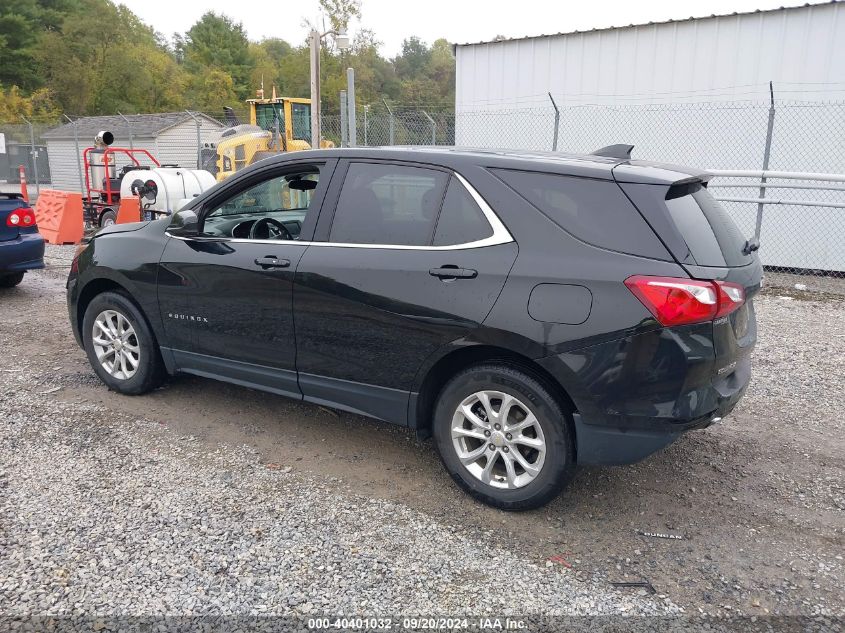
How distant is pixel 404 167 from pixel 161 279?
1.89 metres

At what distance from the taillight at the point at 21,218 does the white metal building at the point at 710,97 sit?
7.30 metres

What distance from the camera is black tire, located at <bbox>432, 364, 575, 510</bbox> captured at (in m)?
3.22

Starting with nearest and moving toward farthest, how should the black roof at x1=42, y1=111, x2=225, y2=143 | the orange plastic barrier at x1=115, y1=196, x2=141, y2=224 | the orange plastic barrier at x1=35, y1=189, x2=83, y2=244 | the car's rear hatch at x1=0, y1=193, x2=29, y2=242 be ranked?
1. the car's rear hatch at x1=0, y1=193, x2=29, y2=242
2. the orange plastic barrier at x1=35, y1=189, x2=83, y2=244
3. the orange plastic barrier at x1=115, y1=196, x2=141, y2=224
4. the black roof at x1=42, y1=111, x2=225, y2=143

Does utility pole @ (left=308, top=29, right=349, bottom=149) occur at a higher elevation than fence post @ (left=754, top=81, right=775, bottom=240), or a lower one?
higher

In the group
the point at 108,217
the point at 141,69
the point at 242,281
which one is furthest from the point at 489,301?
the point at 141,69

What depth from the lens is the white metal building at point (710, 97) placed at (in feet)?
32.0

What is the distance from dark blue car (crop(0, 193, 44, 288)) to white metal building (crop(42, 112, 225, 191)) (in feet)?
71.6

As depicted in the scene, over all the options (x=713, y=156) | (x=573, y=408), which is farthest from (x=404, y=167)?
(x=713, y=156)

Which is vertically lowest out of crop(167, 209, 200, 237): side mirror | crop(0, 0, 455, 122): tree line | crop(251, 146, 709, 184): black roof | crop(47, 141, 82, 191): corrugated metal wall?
crop(167, 209, 200, 237): side mirror

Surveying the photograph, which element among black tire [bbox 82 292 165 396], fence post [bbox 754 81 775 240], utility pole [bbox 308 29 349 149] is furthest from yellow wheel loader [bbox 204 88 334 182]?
black tire [bbox 82 292 165 396]

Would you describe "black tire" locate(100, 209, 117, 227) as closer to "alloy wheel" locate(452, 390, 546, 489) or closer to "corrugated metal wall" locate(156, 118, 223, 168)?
"alloy wheel" locate(452, 390, 546, 489)

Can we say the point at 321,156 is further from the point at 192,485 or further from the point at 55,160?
the point at 55,160

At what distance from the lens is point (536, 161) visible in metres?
3.42

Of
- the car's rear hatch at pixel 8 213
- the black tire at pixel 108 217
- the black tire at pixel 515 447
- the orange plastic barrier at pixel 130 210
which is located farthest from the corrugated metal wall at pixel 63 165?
the black tire at pixel 515 447
